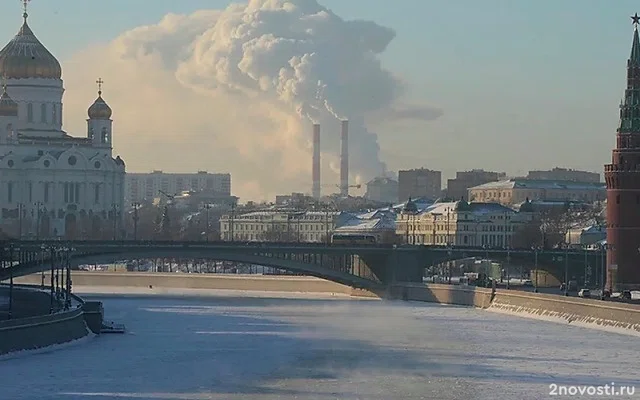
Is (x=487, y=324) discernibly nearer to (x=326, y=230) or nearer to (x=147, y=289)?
(x=147, y=289)

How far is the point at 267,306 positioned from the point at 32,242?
13928mm

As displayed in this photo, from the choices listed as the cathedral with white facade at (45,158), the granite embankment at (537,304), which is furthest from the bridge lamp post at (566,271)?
the cathedral with white facade at (45,158)

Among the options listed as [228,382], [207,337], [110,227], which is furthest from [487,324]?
[110,227]

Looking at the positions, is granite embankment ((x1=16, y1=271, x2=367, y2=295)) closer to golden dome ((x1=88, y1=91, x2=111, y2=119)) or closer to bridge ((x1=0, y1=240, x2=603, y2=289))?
bridge ((x1=0, y1=240, x2=603, y2=289))

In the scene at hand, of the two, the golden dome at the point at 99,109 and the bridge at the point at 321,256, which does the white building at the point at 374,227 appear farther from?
the bridge at the point at 321,256

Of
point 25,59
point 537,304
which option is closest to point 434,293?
point 537,304

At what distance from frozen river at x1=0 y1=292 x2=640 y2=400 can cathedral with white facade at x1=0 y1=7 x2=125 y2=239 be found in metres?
86.3

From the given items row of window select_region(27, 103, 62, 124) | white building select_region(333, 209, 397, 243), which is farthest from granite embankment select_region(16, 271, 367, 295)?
row of window select_region(27, 103, 62, 124)

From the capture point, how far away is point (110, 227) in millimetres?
181875

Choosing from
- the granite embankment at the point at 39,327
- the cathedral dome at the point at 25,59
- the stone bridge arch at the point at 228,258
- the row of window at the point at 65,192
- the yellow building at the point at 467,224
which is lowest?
the granite embankment at the point at 39,327

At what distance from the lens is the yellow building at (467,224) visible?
7052 inches

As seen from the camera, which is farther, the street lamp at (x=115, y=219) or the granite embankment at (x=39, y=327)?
the street lamp at (x=115, y=219)

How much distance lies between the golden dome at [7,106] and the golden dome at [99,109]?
6350mm

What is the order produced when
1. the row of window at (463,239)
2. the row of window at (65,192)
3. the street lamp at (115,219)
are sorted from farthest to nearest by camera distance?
the row of window at (65,192) < the row of window at (463,239) < the street lamp at (115,219)
